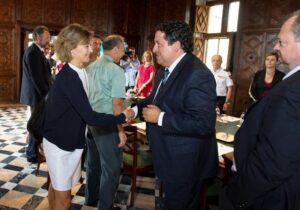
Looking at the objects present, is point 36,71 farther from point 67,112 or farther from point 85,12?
point 85,12

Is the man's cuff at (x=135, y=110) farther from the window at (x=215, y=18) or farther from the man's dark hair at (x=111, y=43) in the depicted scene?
the window at (x=215, y=18)

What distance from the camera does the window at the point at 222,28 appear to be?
24.5 ft

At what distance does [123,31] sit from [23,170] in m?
6.61

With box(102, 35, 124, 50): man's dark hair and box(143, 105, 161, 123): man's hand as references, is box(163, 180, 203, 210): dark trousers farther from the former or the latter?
box(102, 35, 124, 50): man's dark hair

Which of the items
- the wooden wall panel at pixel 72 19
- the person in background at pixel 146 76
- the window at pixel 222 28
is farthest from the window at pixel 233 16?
the person in background at pixel 146 76

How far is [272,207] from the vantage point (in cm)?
133

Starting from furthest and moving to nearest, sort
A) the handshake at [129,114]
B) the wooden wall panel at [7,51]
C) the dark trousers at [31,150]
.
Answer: the wooden wall panel at [7,51] → the dark trousers at [31,150] → the handshake at [129,114]

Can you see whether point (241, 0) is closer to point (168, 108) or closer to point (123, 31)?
point (123, 31)

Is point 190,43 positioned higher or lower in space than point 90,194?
higher

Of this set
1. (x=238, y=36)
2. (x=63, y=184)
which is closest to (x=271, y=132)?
(x=63, y=184)

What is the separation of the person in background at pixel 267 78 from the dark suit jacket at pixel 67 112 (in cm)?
345

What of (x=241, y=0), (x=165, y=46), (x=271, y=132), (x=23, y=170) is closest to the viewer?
(x=271, y=132)

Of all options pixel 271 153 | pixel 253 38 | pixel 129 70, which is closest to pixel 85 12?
pixel 129 70

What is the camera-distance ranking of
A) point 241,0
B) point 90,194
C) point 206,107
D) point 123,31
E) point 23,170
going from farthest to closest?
point 123,31 → point 241,0 → point 23,170 → point 90,194 → point 206,107
